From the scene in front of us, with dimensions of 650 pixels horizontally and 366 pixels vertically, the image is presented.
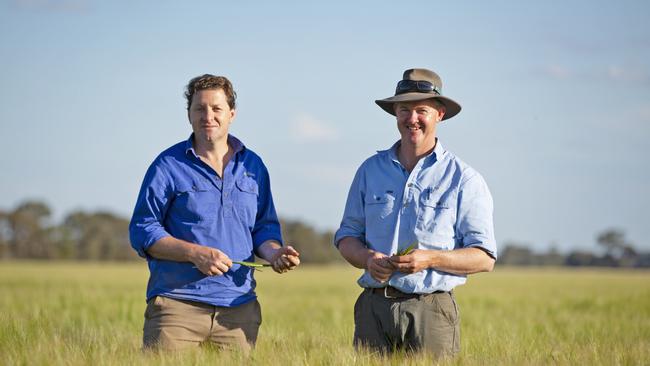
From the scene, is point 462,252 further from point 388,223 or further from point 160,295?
point 160,295

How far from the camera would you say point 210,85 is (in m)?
5.59

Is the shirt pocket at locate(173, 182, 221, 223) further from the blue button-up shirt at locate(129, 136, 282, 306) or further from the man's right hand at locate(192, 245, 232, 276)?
the man's right hand at locate(192, 245, 232, 276)

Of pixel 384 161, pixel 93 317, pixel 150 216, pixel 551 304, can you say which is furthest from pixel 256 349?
pixel 551 304

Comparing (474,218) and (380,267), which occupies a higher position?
(474,218)

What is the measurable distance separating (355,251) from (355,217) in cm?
28

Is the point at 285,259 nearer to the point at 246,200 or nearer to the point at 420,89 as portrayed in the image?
the point at 246,200

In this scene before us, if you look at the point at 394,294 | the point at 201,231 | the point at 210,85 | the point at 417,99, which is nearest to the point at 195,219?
the point at 201,231

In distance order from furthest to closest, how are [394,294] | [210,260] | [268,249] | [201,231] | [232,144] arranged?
[232,144]
[268,249]
[201,231]
[394,294]
[210,260]

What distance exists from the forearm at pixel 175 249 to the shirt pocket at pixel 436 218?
53.0 inches

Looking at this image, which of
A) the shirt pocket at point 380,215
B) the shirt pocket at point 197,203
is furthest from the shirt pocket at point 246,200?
the shirt pocket at point 380,215

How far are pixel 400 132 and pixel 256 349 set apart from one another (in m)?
1.59

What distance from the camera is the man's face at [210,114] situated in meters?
5.56

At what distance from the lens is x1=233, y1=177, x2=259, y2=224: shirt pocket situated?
18.7 feet

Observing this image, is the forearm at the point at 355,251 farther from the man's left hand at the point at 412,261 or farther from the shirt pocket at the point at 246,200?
the shirt pocket at the point at 246,200
